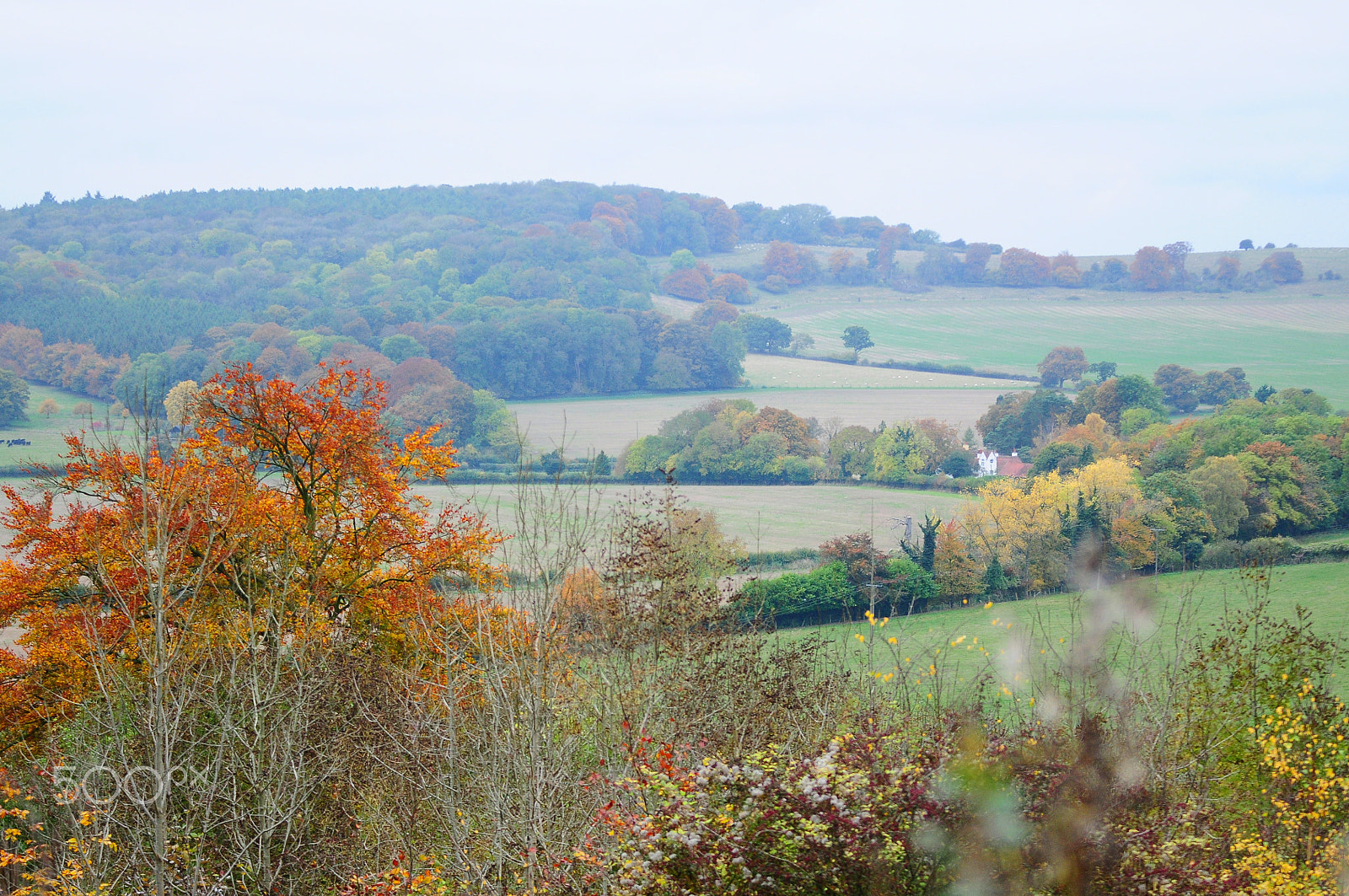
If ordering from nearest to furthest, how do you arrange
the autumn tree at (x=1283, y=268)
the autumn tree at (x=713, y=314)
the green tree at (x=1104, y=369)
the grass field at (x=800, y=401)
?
the grass field at (x=800, y=401) → the green tree at (x=1104, y=369) → the autumn tree at (x=713, y=314) → the autumn tree at (x=1283, y=268)

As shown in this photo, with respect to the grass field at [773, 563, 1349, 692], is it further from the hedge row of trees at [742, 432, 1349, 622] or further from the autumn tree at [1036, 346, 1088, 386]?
the autumn tree at [1036, 346, 1088, 386]

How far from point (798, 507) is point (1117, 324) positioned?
52452 mm

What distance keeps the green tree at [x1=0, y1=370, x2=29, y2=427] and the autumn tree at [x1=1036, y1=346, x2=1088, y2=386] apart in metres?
66.2

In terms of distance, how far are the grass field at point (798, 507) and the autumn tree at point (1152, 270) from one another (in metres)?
57.2

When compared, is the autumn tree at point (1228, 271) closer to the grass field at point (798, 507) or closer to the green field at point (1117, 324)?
the green field at point (1117, 324)

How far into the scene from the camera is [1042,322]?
88.5 metres

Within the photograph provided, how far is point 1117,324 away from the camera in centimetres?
8612

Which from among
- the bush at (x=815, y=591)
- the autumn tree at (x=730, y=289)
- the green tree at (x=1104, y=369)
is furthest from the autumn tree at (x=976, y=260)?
the bush at (x=815, y=591)

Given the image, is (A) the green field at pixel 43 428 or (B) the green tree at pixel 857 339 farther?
(B) the green tree at pixel 857 339

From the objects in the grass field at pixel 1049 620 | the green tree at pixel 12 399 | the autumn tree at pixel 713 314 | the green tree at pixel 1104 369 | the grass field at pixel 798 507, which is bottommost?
the grass field at pixel 798 507

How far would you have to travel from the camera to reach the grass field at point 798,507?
40616mm

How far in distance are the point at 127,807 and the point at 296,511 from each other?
7853mm

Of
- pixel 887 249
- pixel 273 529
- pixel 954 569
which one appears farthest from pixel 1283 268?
pixel 273 529

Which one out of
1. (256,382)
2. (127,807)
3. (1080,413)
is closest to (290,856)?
(127,807)
